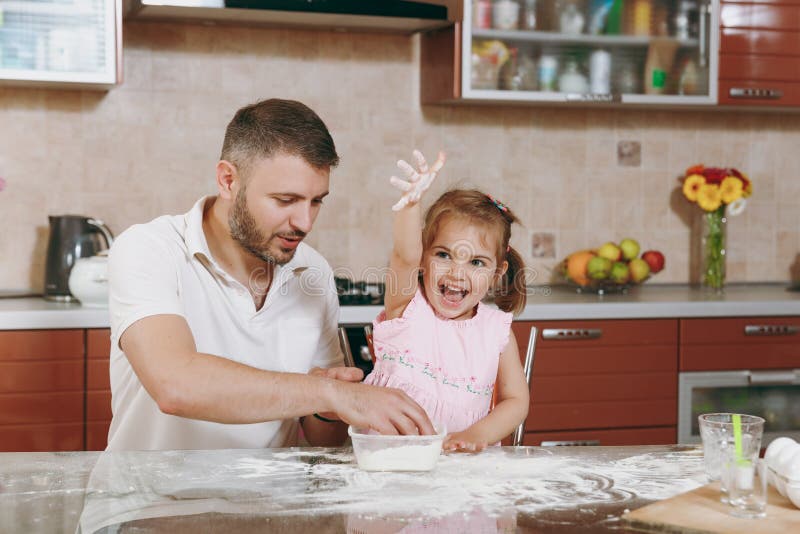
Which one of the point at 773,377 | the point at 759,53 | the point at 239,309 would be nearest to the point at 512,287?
the point at 239,309

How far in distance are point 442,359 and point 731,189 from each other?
2.04 metres

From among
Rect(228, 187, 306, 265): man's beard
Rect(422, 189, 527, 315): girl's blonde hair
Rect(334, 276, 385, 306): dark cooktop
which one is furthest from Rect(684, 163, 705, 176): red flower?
Rect(228, 187, 306, 265): man's beard

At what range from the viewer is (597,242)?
12.3ft

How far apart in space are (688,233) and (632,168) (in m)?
0.35

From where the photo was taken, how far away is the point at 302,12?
9.71 feet

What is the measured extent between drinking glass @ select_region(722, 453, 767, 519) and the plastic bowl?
1.25 feet

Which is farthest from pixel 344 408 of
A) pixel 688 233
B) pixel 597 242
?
pixel 688 233

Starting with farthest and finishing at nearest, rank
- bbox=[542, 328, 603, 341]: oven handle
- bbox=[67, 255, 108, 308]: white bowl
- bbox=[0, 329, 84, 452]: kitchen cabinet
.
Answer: bbox=[542, 328, 603, 341]: oven handle < bbox=[67, 255, 108, 308]: white bowl < bbox=[0, 329, 84, 452]: kitchen cabinet

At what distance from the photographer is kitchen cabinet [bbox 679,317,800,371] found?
3.13 metres

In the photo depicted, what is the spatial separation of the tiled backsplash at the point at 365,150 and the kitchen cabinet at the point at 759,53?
1.12 ft

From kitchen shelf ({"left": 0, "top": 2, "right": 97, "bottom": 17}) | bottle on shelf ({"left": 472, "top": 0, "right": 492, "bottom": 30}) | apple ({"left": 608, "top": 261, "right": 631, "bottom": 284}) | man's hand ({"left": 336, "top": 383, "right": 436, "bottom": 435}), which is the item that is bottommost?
man's hand ({"left": 336, "top": 383, "right": 436, "bottom": 435})

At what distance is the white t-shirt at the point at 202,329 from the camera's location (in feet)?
5.89

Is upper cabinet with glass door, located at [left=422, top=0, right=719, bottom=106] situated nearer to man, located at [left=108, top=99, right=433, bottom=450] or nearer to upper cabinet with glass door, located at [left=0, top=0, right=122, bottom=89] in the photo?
upper cabinet with glass door, located at [left=0, top=0, right=122, bottom=89]

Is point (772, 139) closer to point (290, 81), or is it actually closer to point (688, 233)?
point (688, 233)
